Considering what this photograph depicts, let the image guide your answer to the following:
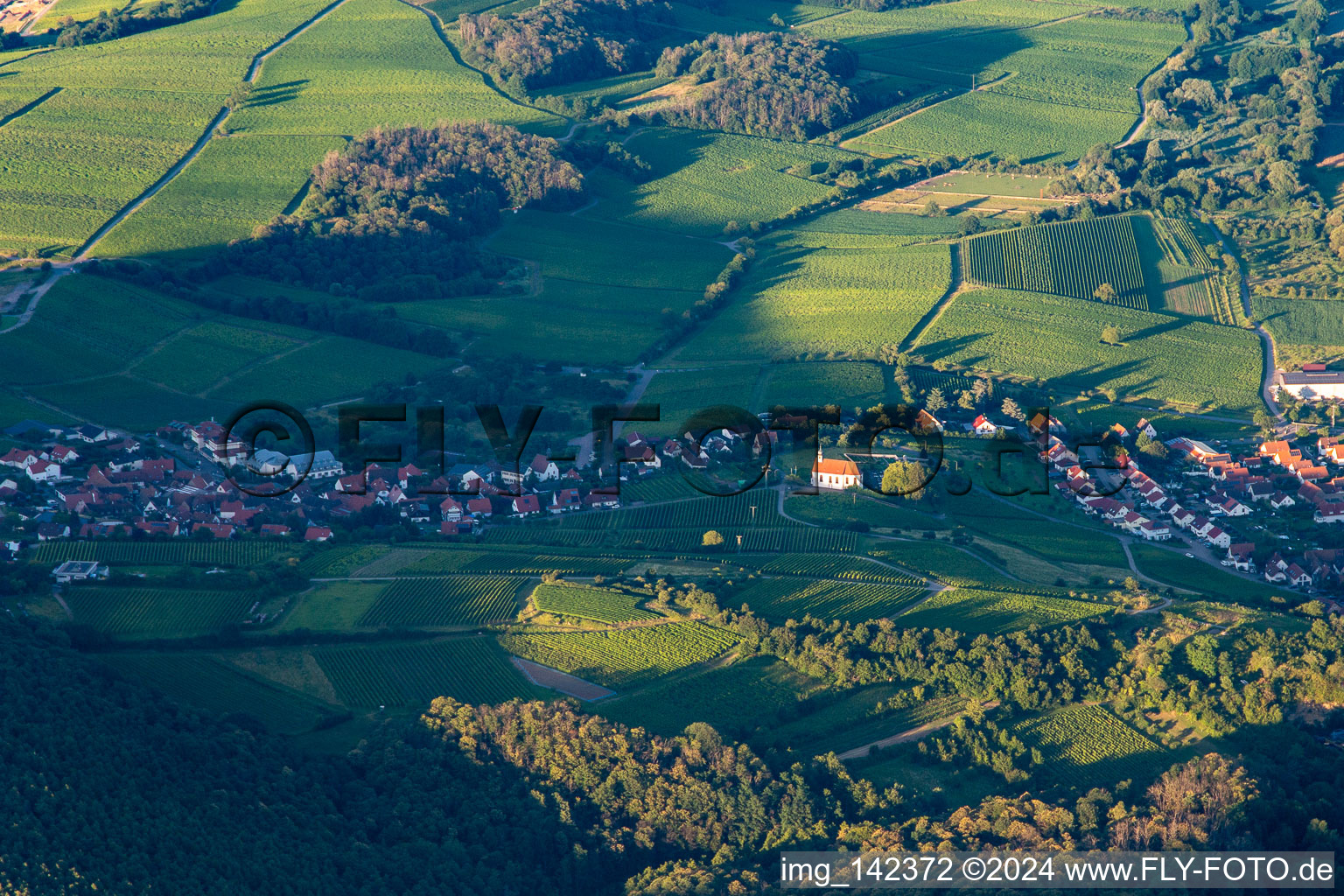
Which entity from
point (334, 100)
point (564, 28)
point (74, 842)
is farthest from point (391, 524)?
point (564, 28)

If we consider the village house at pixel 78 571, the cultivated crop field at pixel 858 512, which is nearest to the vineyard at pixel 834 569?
the cultivated crop field at pixel 858 512

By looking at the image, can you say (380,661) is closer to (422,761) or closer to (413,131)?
(422,761)

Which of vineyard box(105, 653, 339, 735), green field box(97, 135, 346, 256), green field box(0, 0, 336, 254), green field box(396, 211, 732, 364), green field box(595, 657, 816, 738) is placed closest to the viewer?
green field box(595, 657, 816, 738)

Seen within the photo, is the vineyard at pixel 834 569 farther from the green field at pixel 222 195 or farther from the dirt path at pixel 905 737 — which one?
the green field at pixel 222 195

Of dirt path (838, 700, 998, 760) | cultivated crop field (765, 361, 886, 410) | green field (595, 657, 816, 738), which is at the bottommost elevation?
dirt path (838, 700, 998, 760)

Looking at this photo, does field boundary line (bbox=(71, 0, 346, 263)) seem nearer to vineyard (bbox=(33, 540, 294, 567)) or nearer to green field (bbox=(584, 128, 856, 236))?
green field (bbox=(584, 128, 856, 236))

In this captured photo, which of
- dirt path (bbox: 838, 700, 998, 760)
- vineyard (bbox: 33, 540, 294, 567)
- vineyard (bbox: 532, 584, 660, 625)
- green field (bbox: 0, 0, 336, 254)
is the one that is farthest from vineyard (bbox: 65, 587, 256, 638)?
green field (bbox: 0, 0, 336, 254)
